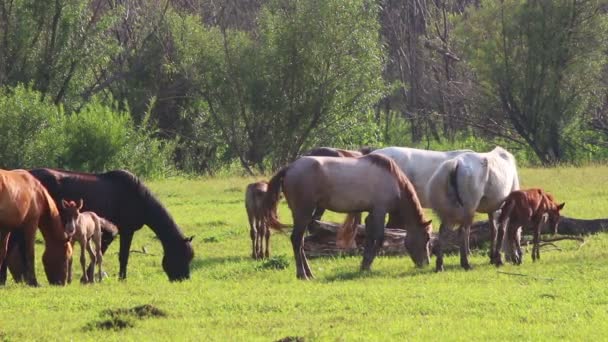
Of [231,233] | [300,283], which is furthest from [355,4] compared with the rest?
[300,283]

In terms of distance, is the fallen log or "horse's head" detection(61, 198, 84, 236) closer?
"horse's head" detection(61, 198, 84, 236)

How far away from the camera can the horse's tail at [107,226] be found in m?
15.7

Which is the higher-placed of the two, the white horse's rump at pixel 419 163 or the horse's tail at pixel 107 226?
the white horse's rump at pixel 419 163

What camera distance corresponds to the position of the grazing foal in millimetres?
17812

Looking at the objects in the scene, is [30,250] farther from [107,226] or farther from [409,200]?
[409,200]

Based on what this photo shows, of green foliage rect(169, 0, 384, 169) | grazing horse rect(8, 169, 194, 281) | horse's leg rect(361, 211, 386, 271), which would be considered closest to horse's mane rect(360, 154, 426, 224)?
horse's leg rect(361, 211, 386, 271)

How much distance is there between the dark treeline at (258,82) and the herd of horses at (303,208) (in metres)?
15.6

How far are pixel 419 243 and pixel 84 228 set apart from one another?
4311mm

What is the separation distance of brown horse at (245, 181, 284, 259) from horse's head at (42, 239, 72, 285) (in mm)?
3345

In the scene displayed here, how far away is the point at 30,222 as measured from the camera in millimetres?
14594

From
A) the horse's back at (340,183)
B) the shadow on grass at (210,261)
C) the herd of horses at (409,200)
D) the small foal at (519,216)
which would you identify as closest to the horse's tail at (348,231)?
the herd of horses at (409,200)

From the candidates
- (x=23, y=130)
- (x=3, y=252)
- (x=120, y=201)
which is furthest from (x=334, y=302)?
(x=23, y=130)

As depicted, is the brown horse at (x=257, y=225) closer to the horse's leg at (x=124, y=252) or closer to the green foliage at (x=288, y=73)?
the horse's leg at (x=124, y=252)

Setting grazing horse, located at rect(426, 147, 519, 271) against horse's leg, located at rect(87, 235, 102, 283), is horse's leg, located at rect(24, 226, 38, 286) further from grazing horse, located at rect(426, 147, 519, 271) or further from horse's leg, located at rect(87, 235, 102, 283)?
grazing horse, located at rect(426, 147, 519, 271)
